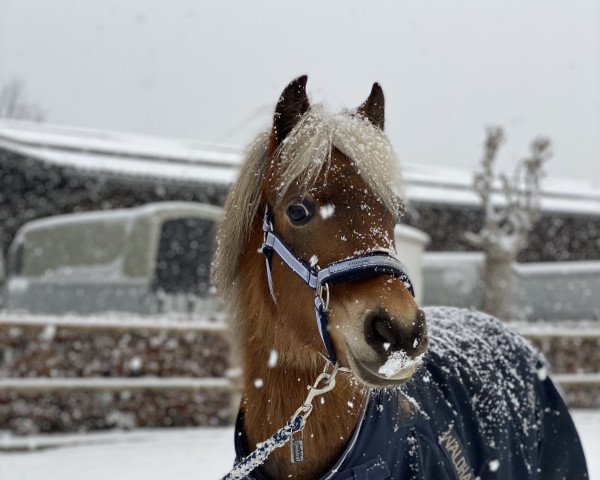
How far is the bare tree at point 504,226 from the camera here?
10961mm

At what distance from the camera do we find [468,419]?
7.34 feet

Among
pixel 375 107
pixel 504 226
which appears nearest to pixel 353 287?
pixel 375 107

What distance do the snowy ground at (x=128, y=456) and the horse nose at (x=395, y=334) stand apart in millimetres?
3964

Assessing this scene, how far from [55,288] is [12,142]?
12.5ft

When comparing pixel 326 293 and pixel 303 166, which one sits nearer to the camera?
pixel 326 293

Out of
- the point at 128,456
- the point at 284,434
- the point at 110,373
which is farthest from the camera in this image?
the point at 110,373

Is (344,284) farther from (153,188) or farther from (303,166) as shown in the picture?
(153,188)

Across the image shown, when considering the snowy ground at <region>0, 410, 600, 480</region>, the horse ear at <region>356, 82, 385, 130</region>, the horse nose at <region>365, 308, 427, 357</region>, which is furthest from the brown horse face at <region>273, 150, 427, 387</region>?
the snowy ground at <region>0, 410, 600, 480</region>

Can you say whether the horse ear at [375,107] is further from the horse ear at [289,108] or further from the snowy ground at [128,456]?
the snowy ground at [128,456]

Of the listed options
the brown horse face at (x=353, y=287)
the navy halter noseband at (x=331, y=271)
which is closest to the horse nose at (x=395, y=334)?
the brown horse face at (x=353, y=287)

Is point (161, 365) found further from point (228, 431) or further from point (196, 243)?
point (196, 243)

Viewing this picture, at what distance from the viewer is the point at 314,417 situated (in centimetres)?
187

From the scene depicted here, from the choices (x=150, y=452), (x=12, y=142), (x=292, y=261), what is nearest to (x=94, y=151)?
(x=12, y=142)

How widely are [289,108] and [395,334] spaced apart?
85 centimetres
